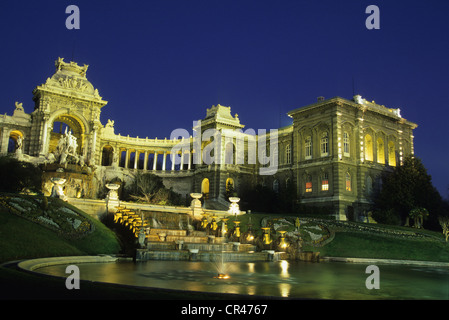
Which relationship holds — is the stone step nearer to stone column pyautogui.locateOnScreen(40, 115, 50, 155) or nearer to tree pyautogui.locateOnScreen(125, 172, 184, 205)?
tree pyautogui.locateOnScreen(125, 172, 184, 205)

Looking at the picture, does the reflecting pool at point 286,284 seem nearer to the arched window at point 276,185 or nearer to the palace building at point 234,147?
the palace building at point 234,147

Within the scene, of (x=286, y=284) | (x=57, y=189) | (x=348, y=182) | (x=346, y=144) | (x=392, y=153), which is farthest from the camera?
(x=392, y=153)

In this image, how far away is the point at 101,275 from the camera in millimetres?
15805

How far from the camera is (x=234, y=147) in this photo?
68.9m

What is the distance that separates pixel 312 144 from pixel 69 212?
3688cm

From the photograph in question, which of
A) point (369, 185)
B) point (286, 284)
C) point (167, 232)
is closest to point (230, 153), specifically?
point (369, 185)

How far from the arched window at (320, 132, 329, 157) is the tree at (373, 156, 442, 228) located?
8.55 metres

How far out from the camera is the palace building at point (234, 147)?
176ft

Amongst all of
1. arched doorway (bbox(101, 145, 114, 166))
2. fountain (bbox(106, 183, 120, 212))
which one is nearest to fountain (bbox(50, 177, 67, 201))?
fountain (bbox(106, 183, 120, 212))

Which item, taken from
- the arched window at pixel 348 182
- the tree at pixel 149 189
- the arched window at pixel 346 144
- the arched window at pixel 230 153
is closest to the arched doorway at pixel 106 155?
the tree at pixel 149 189

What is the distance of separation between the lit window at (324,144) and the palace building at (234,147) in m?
0.13

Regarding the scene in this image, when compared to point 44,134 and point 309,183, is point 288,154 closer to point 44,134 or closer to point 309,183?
point 309,183

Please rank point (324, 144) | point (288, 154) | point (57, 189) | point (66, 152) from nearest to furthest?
point (57, 189)
point (66, 152)
point (324, 144)
point (288, 154)
